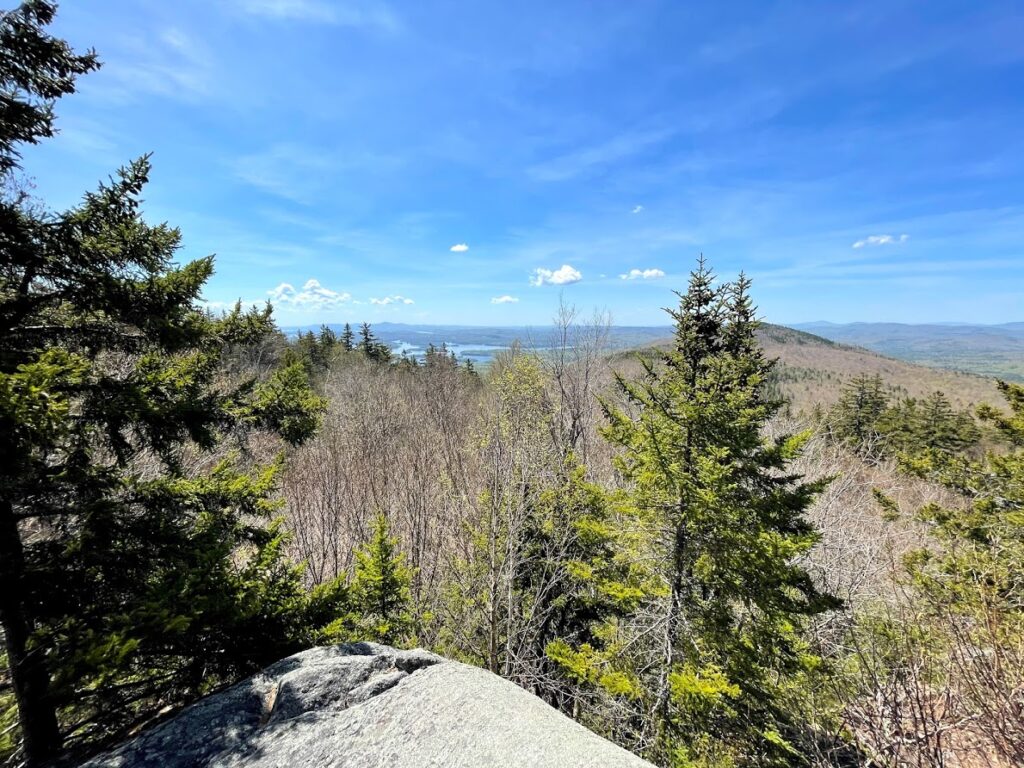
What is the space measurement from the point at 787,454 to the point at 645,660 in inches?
182

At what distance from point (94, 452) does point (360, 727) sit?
12.9 feet

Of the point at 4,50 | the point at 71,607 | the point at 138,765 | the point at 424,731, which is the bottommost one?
the point at 424,731

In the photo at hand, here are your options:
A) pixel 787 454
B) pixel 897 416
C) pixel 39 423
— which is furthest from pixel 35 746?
pixel 897 416

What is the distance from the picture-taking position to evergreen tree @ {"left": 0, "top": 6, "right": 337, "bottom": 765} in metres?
3.48

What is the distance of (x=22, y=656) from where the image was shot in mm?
3645

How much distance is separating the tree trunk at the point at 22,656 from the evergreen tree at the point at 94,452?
0.5 inches

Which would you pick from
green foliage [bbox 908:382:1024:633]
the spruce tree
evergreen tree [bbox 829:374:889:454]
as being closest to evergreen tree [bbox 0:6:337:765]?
green foliage [bbox 908:382:1024:633]

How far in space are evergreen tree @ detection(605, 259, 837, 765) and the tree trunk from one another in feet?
23.5

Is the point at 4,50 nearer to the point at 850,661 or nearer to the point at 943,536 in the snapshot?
the point at 850,661

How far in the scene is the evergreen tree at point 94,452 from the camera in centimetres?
348

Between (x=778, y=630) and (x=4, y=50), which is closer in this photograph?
(x=4, y=50)

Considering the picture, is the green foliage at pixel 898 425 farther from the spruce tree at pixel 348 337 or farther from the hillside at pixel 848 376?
the hillside at pixel 848 376

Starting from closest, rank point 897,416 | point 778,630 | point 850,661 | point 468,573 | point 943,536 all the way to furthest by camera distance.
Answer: point 778,630 < point 850,661 < point 943,536 < point 468,573 < point 897,416

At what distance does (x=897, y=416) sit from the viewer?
3070 cm
